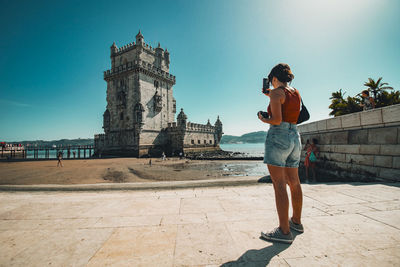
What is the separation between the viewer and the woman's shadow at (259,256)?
4.99ft

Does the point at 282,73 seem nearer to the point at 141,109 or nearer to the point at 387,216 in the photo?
the point at 387,216

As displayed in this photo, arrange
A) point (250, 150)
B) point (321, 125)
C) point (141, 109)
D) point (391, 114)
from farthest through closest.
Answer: point (250, 150)
point (141, 109)
point (321, 125)
point (391, 114)

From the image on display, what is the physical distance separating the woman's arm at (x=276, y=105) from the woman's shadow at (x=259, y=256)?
4.37ft

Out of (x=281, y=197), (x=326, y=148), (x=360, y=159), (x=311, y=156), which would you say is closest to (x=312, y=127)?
(x=326, y=148)

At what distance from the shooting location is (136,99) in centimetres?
2769

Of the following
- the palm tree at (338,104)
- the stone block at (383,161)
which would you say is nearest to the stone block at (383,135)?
the stone block at (383,161)

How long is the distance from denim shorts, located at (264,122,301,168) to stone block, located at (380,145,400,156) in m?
4.30

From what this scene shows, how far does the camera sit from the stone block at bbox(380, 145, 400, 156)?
14.4ft

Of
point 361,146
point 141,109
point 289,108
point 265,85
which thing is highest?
point 141,109

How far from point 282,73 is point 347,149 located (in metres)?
5.34

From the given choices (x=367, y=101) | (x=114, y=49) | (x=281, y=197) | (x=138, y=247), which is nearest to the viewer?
(x=138, y=247)

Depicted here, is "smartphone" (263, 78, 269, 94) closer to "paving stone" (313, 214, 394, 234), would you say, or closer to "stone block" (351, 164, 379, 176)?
"paving stone" (313, 214, 394, 234)

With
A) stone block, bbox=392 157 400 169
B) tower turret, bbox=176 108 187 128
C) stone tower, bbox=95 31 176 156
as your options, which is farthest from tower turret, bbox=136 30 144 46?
stone block, bbox=392 157 400 169

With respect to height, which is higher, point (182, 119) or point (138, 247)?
point (182, 119)
